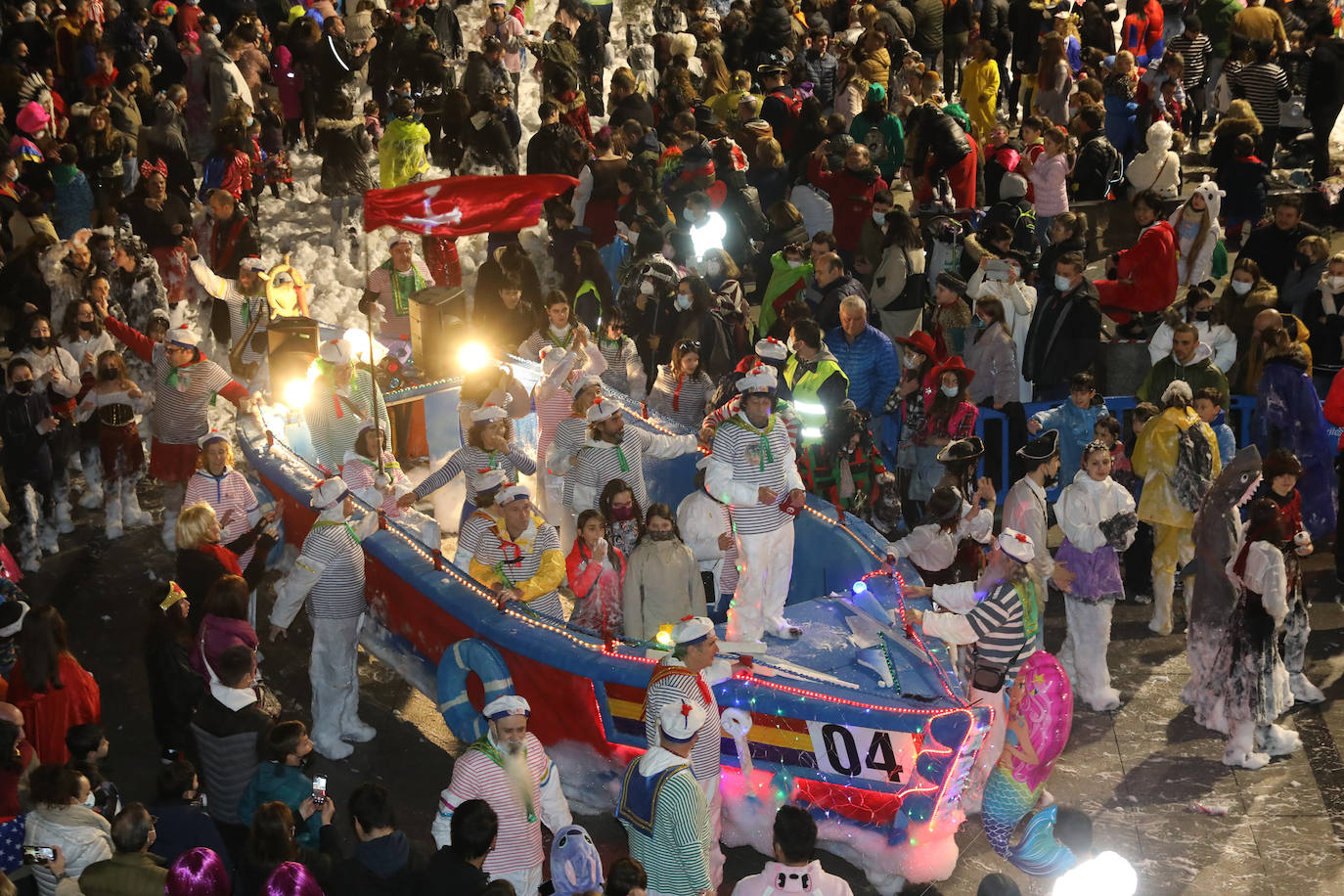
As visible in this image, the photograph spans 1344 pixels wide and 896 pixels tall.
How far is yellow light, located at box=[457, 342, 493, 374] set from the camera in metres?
13.5

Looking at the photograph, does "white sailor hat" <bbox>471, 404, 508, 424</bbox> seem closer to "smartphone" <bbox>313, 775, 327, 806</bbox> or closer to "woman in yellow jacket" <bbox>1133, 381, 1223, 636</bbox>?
"smartphone" <bbox>313, 775, 327, 806</bbox>

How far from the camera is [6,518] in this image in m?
13.1

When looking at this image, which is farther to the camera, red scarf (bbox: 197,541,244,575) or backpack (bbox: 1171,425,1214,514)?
backpack (bbox: 1171,425,1214,514)

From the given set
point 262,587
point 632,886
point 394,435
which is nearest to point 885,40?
point 394,435

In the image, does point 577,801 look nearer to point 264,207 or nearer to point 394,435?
point 394,435

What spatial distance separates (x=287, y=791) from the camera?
8.41m

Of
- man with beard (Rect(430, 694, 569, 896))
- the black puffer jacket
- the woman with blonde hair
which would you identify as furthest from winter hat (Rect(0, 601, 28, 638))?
the black puffer jacket

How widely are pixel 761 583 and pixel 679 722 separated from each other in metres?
2.33

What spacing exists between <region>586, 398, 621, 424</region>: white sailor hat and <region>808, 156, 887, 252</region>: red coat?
16.7 feet

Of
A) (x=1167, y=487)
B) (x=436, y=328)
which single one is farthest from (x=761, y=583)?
(x=436, y=328)

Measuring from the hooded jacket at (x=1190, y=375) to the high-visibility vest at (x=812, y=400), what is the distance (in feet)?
7.84

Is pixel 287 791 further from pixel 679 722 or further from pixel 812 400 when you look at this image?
pixel 812 400

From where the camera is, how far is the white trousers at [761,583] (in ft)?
34.6

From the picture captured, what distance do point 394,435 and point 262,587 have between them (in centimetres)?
158
